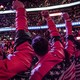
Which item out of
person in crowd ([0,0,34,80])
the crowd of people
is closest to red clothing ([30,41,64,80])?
the crowd of people

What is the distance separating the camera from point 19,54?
6.65 feet

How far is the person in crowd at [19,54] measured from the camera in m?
1.97

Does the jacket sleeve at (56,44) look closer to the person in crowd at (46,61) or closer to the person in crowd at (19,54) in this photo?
the person in crowd at (46,61)

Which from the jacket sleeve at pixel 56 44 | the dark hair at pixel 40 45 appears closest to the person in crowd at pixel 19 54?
the dark hair at pixel 40 45

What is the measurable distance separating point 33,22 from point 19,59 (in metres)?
19.6

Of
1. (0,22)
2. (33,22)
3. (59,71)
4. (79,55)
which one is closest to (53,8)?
(33,22)

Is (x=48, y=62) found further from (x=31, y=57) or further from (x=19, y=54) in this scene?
(x=19, y=54)

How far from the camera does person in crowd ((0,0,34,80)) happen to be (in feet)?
6.48

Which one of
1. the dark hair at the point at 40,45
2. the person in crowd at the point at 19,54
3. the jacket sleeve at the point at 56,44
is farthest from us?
the jacket sleeve at the point at 56,44

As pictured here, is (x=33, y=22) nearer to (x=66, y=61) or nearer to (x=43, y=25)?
(x=43, y=25)

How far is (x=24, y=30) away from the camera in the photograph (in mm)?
2146

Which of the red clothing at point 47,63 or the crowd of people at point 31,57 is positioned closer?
the crowd of people at point 31,57

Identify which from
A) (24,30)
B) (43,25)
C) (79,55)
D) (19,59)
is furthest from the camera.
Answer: (43,25)

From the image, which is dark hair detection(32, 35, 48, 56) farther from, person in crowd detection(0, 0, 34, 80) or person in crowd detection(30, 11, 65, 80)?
person in crowd detection(0, 0, 34, 80)
